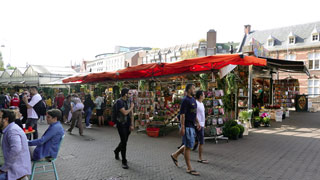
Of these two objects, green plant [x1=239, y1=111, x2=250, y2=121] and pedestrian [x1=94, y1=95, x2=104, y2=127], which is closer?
green plant [x1=239, y1=111, x2=250, y2=121]

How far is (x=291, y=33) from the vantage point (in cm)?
2997

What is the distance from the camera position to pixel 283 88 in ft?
56.6

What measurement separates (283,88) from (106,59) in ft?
209

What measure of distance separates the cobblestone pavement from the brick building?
2244 cm

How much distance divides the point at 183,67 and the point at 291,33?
90.1ft

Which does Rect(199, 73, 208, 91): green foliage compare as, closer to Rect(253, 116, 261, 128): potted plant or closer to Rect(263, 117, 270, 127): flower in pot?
Rect(253, 116, 261, 128): potted plant

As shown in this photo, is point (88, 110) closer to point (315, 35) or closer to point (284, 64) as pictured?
point (284, 64)

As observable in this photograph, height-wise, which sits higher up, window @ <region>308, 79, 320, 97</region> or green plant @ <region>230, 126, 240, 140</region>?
window @ <region>308, 79, 320, 97</region>

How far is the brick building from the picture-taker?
27109 millimetres

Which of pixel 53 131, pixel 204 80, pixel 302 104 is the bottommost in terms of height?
pixel 302 104

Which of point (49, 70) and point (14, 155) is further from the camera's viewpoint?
point (49, 70)

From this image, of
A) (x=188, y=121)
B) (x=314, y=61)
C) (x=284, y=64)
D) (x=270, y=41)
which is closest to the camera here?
(x=188, y=121)

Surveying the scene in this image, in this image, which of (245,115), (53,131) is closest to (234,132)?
(245,115)

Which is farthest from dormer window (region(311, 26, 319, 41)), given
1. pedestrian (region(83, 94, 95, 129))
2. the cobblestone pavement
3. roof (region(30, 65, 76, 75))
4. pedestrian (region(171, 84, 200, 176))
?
pedestrian (region(171, 84, 200, 176))
